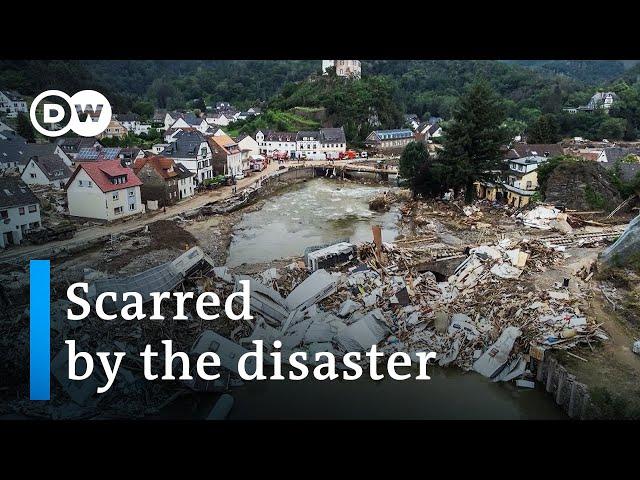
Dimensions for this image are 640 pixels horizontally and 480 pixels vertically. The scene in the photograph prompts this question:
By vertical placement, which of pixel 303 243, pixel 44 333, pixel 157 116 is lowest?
pixel 303 243

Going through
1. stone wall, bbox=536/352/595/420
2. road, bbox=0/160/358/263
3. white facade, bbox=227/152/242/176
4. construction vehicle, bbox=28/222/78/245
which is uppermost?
white facade, bbox=227/152/242/176

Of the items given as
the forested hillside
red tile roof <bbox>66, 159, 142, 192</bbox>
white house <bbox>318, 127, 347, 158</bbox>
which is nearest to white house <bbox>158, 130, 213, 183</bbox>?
the forested hillside

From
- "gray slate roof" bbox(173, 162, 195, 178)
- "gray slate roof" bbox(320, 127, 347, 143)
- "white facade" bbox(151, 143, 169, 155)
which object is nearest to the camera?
"gray slate roof" bbox(173, 162, 195, 178)

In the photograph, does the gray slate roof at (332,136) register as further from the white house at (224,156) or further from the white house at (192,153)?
the white house at (192,153)

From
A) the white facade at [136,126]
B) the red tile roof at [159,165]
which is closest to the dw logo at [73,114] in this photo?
the red tile roof at [159,165]

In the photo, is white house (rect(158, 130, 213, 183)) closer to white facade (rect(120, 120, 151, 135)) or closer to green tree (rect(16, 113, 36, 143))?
green tree (rect(16, 113, 36, 143))

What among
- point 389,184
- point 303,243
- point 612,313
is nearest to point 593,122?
point 389,184

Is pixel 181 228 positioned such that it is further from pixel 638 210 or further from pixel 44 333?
pixel 638 210

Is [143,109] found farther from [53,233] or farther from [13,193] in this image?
[13,193]
